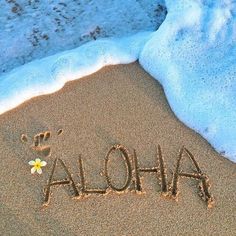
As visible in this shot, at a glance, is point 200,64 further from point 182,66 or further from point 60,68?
point 60,68

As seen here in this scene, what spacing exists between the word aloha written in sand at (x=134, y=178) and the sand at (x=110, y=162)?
22mm

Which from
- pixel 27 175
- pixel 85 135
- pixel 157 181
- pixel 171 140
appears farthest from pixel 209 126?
pixel 27 175

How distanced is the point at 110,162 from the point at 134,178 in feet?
0.53

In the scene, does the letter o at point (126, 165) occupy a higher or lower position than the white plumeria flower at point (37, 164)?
lower

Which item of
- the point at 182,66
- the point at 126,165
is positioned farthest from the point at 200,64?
the point at 126,165

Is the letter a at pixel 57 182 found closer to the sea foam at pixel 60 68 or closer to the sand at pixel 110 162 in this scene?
the sand at pixel 110 162

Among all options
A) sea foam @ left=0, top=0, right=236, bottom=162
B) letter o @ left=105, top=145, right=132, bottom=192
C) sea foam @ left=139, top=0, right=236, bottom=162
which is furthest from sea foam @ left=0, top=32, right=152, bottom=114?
letter o @ left=105, top=145, right=132, bottom=192

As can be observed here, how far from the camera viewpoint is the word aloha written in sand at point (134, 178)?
9.93 feet

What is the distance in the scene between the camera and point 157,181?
3076mm

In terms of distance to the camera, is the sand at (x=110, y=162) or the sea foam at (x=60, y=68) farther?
the sea foam at (x=60, y=68)

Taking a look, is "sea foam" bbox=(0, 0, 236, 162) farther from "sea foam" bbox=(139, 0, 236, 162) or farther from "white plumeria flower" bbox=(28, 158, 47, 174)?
"white plumeria flower" bbox=(28, 158, 47, 174)

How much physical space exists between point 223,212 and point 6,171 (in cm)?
121

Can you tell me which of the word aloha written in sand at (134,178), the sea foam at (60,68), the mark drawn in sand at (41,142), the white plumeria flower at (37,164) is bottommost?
the word aloha written in sand at (134,178)

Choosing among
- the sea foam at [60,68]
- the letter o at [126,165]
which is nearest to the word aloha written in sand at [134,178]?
the letter o at [126,165]
